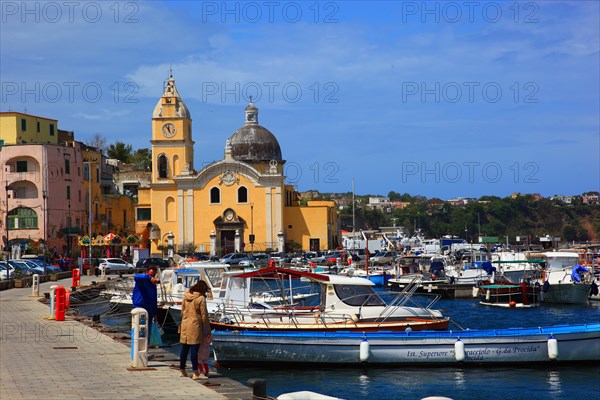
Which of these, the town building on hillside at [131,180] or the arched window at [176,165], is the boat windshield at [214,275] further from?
the town building on hillside at [131,180]

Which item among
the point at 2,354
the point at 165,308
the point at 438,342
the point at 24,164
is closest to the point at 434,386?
the point at 438,342

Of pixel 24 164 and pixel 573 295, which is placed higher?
pixel 24 164

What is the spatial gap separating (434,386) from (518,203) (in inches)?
6439

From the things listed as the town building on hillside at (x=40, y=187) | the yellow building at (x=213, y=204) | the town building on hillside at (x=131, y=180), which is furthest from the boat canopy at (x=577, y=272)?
the town building on hillside at (x=131, y=180)

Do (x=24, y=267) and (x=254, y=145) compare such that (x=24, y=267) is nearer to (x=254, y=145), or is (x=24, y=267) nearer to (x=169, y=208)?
(x=169, y=208)

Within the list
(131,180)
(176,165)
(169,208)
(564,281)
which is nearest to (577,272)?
(564,281)

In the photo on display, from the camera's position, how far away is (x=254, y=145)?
9781 centimetres

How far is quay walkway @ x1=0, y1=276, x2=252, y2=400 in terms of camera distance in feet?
49.9

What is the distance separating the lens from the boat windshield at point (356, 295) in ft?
87.1

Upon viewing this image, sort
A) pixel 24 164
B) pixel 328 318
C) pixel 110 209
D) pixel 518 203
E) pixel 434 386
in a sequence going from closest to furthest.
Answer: pixel 434 386 → pixel 328 318 → pixel 24 164 → pixel 110 209 → pixel 518 203

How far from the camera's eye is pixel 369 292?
27.0 m

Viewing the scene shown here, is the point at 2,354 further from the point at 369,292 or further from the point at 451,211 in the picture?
the point at 451,211

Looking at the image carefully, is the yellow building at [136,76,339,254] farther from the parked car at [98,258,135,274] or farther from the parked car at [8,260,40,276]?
the parked car at [8,260,40,276]

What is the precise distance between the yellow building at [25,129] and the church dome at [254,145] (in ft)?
67.4
